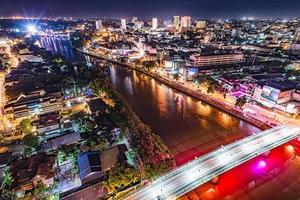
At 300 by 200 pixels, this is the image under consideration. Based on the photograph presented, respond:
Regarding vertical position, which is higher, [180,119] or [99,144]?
[99,144]

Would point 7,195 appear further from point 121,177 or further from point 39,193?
point 121,177

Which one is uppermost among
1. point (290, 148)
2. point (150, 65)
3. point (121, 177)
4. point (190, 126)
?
point (150, 65)

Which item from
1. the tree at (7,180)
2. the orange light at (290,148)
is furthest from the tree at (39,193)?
the orange light at (290,148)

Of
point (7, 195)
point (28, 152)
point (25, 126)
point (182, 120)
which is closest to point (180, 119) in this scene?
point (182, 120)

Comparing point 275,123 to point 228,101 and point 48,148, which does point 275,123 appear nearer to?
point 228,101

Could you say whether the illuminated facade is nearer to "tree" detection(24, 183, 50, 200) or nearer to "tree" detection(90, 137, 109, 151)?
"tree" detection(90, 137, 109, 151)

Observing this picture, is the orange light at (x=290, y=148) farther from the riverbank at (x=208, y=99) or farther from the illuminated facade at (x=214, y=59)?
the illuminated facade at (x=214, y=59)

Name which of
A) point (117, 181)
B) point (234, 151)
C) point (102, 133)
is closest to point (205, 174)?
point (234, 151)
